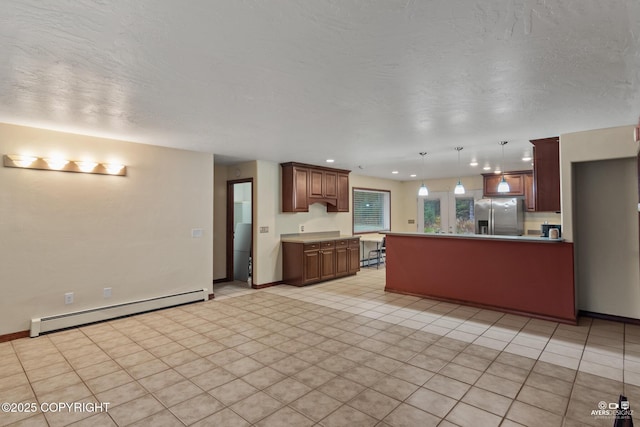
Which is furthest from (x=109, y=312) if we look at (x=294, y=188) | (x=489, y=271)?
(x=489, y=271)

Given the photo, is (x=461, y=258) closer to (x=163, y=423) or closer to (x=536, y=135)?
(x=536, y=135)

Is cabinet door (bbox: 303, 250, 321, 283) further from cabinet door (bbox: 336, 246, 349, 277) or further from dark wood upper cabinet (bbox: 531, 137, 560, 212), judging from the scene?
dark wood upper cabinet (bbox: 531, 137, 560, 212)

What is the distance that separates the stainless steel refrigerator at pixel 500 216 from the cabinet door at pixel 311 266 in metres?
4.28

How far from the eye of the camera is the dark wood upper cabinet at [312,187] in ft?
21.1

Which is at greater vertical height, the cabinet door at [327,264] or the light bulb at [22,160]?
the light bulb at [22,160]

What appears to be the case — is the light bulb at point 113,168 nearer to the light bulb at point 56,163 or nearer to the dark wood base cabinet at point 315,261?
the light bulb at point 56,163

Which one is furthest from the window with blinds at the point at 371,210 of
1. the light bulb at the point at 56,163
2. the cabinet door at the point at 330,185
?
the light bulb at the point at 56,163

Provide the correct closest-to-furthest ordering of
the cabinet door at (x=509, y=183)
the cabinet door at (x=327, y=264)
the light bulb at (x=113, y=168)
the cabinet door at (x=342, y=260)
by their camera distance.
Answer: the light bulb at (x=113, y=168)
the cabinet door at (x=327, y=264)
the cabinet door at (x=342, y=260)
the cabinet door at (x=509, y=183)

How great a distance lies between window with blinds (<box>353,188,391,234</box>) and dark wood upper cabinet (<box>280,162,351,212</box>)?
1094 millimetres

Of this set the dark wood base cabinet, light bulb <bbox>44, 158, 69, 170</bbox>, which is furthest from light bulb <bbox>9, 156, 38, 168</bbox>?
the dark wood base cabinet

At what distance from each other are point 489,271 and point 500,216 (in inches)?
139

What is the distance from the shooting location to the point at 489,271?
4.68m

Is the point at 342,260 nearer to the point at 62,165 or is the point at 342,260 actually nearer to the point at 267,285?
the point at 267,285

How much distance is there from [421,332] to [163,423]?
2.77m
